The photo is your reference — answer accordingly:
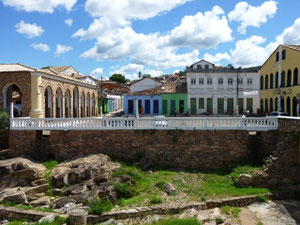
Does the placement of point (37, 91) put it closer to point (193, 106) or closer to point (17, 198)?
point (17, 198)

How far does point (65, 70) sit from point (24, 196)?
27516 millimetres

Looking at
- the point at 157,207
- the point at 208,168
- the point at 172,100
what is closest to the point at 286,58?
the point at 172,100

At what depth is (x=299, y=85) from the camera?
65.0 ft

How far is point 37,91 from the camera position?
54.6ft

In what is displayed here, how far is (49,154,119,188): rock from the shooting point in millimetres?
12102

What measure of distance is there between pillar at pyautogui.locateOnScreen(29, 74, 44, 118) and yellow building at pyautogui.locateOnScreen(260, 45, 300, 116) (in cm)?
1915

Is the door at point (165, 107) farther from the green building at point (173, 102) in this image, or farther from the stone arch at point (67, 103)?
the stone arch at point (67, 103)

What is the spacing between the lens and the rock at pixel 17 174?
40.8 ft

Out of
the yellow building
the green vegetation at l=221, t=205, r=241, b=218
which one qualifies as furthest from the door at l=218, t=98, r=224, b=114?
the green vegetation at l=221, t=205, r=241, b=218

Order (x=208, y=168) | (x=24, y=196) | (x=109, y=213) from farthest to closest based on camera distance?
(x=208, y=168) < (x=24, y=196) < (x=109, y=213)

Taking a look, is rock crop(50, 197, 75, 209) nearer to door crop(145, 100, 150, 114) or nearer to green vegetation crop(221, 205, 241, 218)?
green vegetation crop(221, 205, 241, 218)

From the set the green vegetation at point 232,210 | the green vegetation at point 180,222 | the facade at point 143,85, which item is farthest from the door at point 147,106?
the green vegetation at point 180,222

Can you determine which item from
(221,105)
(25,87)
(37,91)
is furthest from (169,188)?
(221,105)

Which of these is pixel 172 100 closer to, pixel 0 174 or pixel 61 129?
pixel 61 129
